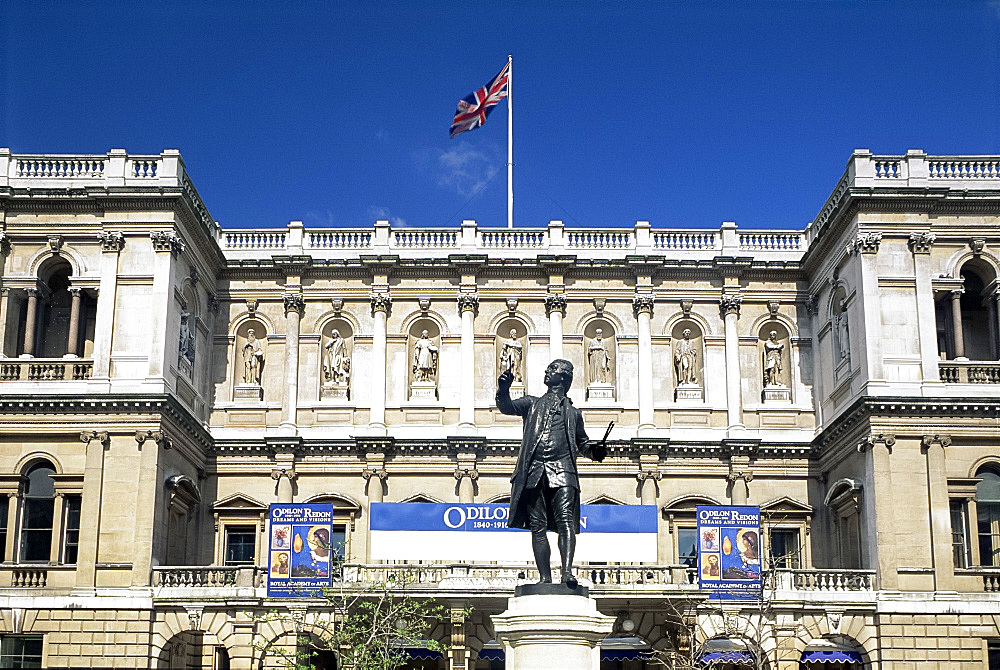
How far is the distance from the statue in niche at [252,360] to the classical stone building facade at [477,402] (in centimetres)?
7

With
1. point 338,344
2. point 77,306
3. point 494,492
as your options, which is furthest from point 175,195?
point 494,492

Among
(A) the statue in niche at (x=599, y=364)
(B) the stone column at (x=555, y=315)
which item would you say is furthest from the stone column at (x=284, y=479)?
(A) the statue in niche at (x=599, y=364)

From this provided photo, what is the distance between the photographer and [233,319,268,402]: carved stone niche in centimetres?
4619

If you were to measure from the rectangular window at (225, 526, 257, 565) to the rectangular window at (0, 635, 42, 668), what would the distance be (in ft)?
25.1

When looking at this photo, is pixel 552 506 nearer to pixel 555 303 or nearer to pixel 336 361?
pixel 555 303

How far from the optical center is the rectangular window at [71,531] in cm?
3894

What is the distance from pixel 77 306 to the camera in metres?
41.1

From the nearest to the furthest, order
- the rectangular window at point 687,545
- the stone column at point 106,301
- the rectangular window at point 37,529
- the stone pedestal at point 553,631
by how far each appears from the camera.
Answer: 1. the stone pedestal at point 553,631
2. the rectangular window at point 37,529
3. the stone column at point 106,301
4. the rectangular window at point 687,545

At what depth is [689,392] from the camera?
46.2 metres

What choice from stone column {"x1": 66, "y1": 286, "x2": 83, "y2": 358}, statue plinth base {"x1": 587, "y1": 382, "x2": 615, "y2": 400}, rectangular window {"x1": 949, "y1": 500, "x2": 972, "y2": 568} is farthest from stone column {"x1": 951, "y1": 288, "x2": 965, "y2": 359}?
stone column {"x1": 66, "y1": 286, "x2": 83, "y2": 358}

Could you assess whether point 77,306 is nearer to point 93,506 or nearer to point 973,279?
point 93,506

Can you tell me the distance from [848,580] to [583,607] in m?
26.8

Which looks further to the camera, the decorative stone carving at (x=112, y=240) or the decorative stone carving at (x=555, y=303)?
the decorative stone carving at (x=555, y=303)

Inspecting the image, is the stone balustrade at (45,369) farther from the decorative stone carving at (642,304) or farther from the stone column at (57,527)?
the decorative stone carving at (642,304)
